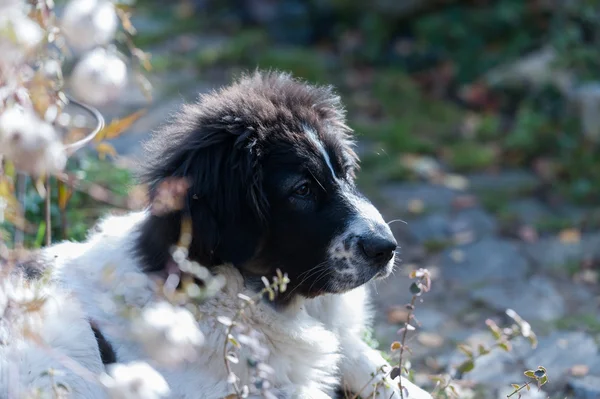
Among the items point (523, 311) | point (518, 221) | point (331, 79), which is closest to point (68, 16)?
point (523, 311)

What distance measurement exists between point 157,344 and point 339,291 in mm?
1532

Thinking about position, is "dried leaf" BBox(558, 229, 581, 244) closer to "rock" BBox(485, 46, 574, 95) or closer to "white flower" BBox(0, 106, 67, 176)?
"rock" BBox(485, 46, 574, 95)

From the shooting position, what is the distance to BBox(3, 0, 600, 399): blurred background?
4.90m

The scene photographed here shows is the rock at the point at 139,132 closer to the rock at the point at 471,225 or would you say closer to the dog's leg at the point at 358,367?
the rock at the point at 471,225

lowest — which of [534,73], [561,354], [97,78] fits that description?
[561,354]

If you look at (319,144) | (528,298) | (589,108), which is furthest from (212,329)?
(589,108)

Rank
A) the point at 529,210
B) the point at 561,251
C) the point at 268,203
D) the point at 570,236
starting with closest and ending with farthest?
the point at 268,203, the point at 561,251, the point at 570,236, the point at 529,210

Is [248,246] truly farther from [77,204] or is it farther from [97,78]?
[77,204]

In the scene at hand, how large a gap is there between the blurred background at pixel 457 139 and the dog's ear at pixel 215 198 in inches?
34.6

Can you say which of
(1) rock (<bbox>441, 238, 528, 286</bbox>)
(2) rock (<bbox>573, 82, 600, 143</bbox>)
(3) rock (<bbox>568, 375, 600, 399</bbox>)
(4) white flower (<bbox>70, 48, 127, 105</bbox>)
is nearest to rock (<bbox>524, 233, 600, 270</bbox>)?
(1) rock (<bbox>441, 238, 528, 286</bbox>)

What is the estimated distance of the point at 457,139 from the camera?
7.83m

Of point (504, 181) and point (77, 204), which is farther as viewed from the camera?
point (504, 181)

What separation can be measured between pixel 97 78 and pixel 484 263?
383 centimetres

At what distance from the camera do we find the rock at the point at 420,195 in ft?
21.8
